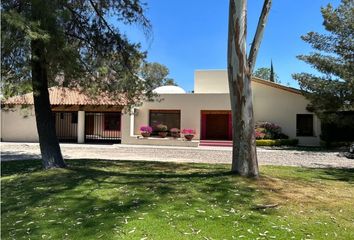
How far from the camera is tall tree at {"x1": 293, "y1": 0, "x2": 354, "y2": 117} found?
21.5m

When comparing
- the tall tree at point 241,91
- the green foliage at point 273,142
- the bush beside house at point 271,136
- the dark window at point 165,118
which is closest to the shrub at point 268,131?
the bush beside house at point 271,136

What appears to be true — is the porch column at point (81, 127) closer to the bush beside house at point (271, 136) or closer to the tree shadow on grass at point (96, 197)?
the bush beside house at point (271, 136)

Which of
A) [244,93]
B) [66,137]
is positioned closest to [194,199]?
[244,93]

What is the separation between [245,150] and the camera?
8.30m

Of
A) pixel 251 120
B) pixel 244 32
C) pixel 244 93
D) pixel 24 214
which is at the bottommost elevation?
pixel 24 214

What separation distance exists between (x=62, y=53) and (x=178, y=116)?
19809 mm

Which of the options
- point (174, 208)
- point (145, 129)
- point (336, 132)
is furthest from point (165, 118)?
point (174, 208)

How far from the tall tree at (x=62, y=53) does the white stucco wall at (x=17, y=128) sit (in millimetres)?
A: 16943

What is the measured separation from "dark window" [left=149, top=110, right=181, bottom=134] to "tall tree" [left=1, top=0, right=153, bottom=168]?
14534 millimetres

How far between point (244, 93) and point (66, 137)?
77.7ft

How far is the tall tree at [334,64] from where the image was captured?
2147cm

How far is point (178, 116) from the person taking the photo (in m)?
28.5

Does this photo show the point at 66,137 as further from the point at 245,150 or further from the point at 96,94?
the point at 245,150

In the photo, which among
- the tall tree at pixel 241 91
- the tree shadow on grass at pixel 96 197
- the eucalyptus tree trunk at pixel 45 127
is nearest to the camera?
the tree shadow on grass at pixel 96 197
